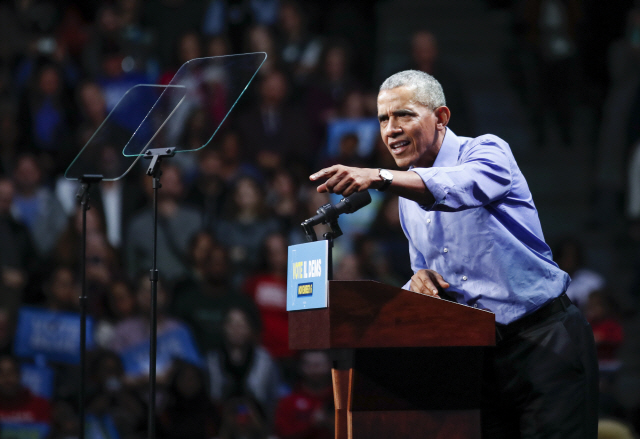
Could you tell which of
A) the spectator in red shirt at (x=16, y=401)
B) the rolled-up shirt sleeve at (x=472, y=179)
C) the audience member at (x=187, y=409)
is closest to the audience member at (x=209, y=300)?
the audience member at (x=187, y=409)

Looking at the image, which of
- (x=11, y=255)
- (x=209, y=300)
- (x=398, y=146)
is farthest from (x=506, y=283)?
(x=11, y=255)

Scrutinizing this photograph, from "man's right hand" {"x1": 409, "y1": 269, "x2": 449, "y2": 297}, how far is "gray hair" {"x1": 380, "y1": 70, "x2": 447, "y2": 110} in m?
0.51

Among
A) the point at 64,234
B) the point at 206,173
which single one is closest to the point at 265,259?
the point at 206,173

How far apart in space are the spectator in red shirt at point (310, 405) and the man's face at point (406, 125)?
3.44m

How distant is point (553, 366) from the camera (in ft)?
8.77

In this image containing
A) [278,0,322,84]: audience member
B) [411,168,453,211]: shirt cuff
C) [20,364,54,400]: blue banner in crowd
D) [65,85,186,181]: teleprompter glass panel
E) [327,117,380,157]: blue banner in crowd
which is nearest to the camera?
[411,168,453,211]: shirt cuff

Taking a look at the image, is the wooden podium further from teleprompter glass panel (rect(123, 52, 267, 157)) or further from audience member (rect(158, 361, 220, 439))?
audience member (rect(158, 361, 220, 439))

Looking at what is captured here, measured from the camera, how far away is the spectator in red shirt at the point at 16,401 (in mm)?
5910

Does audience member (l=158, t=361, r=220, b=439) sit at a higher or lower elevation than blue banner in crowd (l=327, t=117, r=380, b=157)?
lower

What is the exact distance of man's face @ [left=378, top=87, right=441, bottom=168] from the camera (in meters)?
2.73

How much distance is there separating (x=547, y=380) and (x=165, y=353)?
4073mm

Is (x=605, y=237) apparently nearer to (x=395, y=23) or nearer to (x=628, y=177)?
(x=628, y=177)

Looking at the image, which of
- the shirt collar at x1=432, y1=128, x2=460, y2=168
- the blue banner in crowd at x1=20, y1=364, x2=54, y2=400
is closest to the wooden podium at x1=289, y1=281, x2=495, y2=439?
the shirt collar at x1=432, y1=128, x2=460, y2=168

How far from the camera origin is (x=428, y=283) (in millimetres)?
2715
